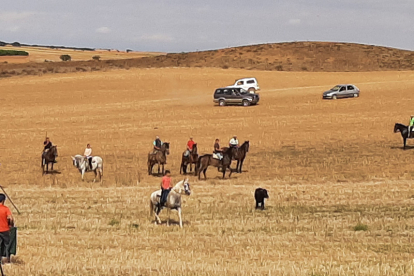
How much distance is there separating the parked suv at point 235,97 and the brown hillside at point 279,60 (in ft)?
86.3

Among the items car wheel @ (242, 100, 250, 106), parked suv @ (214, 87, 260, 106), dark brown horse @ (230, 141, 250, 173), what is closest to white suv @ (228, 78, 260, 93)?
parked suv @ (214, 87, 260, 106)

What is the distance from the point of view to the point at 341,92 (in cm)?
5953

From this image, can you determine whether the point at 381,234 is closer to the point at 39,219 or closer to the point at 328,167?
the point at 39,219

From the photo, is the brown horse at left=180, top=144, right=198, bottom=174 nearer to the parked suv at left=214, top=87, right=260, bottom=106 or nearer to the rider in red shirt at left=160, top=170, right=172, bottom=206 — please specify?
the rider in red shirt at left=160, top=170, right=172, bottom=206

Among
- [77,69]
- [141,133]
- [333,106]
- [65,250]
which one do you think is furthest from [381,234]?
[77,69]

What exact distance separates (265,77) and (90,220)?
57.1m

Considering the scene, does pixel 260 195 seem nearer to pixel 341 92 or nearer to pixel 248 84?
pixel 341 92

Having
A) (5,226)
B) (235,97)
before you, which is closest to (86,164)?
(5,226)

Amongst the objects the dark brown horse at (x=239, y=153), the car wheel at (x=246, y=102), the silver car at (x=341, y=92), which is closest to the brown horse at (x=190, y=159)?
the dark brown horse at (x=239, y=153)

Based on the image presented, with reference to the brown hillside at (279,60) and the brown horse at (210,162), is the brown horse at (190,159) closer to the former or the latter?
the brown horse at (210,162)

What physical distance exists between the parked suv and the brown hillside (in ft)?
86.3

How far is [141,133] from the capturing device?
Answer: 153 feet

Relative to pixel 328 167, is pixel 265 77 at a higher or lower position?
higher

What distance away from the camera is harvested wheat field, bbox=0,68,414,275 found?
15.2 m
